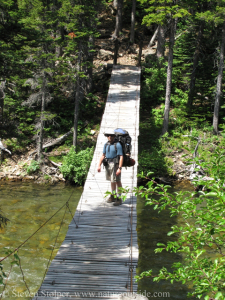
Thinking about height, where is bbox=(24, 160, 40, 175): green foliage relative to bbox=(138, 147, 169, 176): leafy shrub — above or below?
below

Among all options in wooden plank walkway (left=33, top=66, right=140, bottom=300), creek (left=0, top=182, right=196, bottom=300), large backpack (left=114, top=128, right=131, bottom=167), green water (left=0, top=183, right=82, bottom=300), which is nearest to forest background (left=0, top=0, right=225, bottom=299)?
green water (left=0, top=183, right=82, bottom=300)

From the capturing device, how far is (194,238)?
3104 mm

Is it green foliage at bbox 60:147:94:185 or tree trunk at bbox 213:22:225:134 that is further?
tree trunk at bbox 213:22:225:134

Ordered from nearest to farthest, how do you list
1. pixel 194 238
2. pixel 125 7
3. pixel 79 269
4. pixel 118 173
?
pixel 194 238 → pixel 79 269 → pixel 118 173 → pixel 125 7

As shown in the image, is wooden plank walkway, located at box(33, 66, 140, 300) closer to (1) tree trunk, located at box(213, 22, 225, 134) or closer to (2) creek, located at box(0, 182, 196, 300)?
(2) creek, located at box(0, 182, 196, 300)

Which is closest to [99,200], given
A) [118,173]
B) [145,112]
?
[118,173]

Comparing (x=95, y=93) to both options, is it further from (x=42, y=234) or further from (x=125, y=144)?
(x=125, y=144)

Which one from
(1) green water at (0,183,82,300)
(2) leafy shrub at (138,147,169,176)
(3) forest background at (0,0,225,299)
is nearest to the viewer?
(1) green water at (0,183,82,300)

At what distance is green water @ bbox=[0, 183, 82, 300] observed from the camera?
20.3 feet

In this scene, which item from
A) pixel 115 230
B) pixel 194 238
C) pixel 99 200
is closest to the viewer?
pixel 194 238

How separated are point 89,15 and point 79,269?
480 inches

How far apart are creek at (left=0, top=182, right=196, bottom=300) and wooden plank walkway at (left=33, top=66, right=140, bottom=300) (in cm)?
118

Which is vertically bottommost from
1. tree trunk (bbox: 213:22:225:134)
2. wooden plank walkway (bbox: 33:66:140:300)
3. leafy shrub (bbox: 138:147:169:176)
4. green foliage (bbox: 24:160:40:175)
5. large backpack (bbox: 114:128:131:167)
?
green foliage (bbox: 24:160:40:175)

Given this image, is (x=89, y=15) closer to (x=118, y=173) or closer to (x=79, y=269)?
(x=118, y=173)
